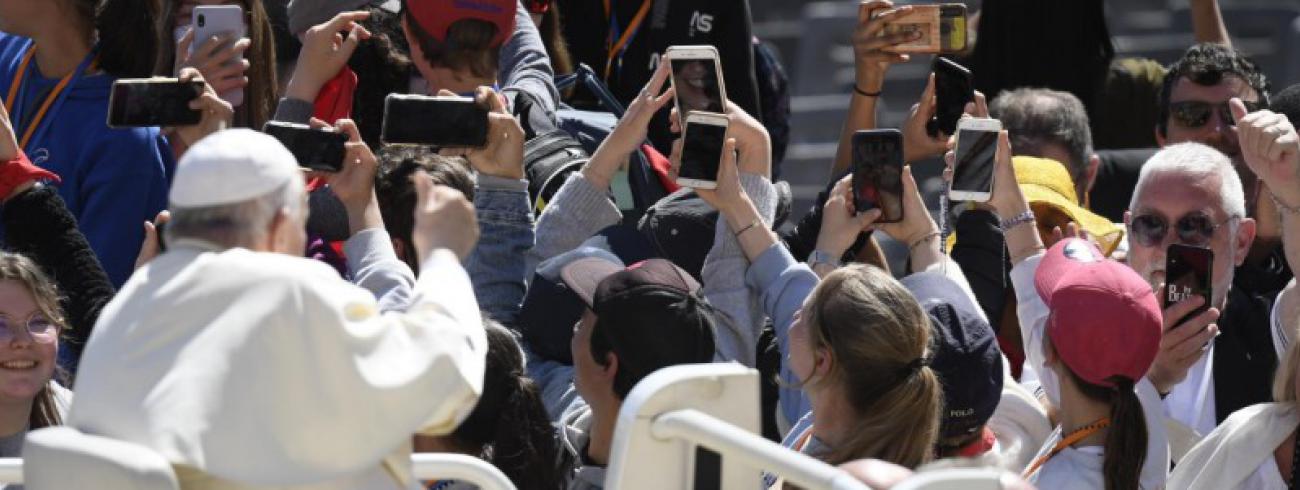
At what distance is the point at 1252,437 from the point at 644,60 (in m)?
3.39

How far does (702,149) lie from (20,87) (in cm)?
205

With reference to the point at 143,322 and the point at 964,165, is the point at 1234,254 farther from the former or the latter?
the point at 143,322

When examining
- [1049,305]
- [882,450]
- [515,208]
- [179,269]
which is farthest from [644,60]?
[179,269]

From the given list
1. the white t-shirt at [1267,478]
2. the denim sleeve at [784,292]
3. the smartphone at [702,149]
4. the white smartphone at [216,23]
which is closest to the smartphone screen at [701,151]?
the smartphone at [702,149]

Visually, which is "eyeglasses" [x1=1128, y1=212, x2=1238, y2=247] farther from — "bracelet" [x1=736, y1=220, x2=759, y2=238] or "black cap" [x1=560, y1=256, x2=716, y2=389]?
"black cap" [x1=560, y1=256, x2=716, y2=389]

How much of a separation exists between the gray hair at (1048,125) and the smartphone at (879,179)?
154cm

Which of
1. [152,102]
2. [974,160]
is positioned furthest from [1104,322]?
[152,102]

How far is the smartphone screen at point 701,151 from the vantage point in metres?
5.25

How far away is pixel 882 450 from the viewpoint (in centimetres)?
415

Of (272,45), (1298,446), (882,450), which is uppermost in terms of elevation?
(272,45)

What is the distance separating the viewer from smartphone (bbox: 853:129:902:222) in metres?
5.37

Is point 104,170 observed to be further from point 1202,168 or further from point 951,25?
point 1202,168

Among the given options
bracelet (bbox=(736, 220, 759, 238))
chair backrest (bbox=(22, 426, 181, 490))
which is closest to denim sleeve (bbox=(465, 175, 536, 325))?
bracelet (bbox=(736, 220, 759, 238))

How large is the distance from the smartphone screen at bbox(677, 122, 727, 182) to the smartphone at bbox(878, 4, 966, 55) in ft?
4.15
